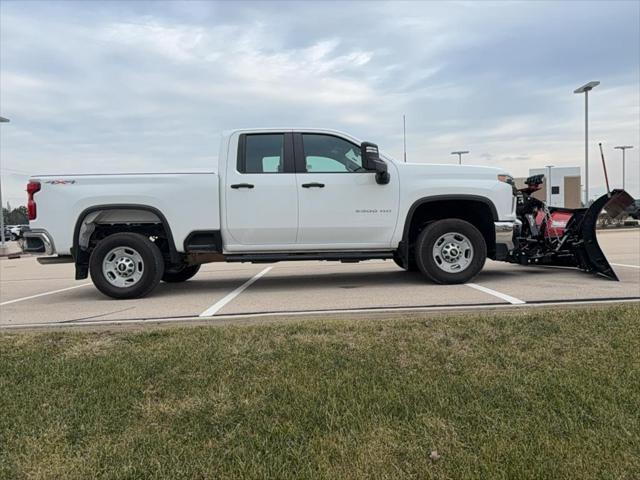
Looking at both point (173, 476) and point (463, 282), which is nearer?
point (173, 476)

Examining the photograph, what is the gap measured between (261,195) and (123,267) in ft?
6.50

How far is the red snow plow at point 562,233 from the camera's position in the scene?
23.4ft

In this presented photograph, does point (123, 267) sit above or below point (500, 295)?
above

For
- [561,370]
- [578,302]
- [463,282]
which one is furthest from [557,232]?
[561,370]

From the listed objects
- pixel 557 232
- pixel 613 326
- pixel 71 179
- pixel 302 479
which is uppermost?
pixel 71 179

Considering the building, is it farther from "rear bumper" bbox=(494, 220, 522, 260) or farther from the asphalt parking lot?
"rear bumper" bbox=(494, 220, 522, 260)

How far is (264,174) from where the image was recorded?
6805 mm

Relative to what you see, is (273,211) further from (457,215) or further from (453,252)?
(457,215)

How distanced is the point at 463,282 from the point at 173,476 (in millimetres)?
5266

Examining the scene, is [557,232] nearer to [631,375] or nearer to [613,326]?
[613,326]

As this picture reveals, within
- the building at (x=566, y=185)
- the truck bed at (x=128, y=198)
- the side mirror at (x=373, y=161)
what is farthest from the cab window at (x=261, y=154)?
the building at (x=566, y=185)

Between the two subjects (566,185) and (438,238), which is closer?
(438,238)

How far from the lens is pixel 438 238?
272 inches

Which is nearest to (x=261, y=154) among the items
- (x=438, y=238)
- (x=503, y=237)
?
(x=438, y=238)
